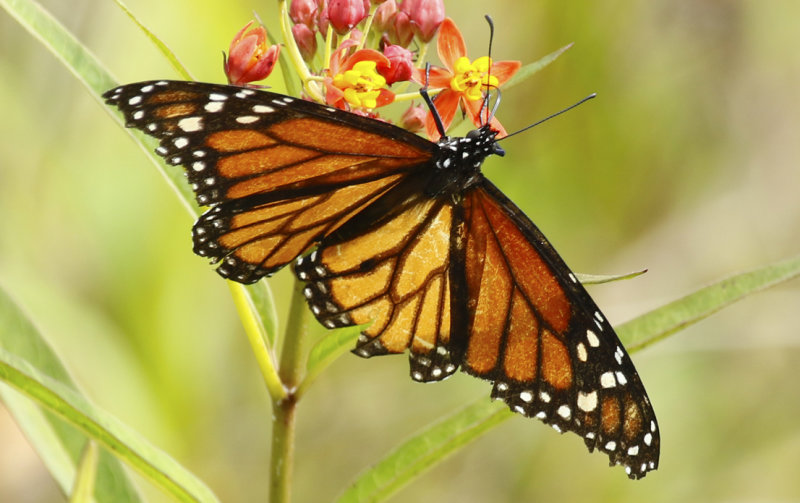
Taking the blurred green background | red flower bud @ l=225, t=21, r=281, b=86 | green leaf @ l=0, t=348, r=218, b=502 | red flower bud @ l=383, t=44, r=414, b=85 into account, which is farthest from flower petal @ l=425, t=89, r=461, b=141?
the blurred green background

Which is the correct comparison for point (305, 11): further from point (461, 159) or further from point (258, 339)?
point (258, 339)

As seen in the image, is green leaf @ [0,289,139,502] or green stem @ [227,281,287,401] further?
green leaf @ [0,289,139,502]

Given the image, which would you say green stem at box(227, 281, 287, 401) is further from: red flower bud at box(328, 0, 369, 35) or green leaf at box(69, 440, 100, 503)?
red flower bud at box(328, 0, 369, 35)

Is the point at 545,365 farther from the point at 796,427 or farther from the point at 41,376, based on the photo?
the point at 796,427

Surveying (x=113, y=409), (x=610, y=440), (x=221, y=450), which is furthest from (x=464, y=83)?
(x=221, y=450)

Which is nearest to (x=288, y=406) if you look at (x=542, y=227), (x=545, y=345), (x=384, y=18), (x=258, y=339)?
(x=258, y=339)

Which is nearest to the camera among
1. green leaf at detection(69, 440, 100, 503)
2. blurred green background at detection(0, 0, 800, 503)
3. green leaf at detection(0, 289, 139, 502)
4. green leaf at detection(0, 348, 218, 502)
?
green leaf at detection(0, 348, 218, 502)
